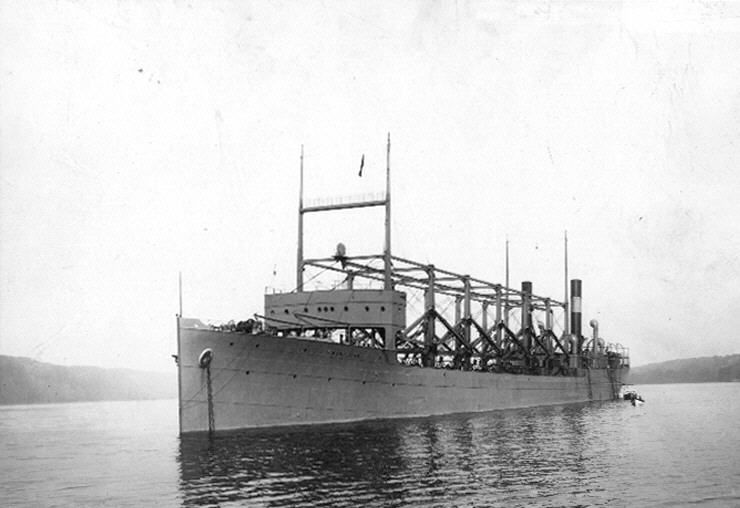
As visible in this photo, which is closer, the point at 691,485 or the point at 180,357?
the point at 691,485

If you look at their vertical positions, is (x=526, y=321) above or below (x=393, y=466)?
above

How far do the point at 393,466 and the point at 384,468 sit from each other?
45 cm

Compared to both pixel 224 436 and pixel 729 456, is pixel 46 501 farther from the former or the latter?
pixel 729 456

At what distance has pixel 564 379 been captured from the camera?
54.4m

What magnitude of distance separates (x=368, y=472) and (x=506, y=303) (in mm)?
37199

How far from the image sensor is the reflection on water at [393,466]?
14812 mm

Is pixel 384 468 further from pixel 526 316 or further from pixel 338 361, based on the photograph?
pixel 526 316

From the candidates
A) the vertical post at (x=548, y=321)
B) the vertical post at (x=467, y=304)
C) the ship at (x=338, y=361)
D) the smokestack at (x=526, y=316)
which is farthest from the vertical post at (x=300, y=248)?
the vertical post at (x=548, y=321)

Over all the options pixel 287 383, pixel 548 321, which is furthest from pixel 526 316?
pixel 287 383

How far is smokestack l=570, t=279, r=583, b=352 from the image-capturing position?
2356 inches

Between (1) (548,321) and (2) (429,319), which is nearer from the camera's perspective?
(2) (429,319)

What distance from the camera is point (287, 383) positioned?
2716 centimetres

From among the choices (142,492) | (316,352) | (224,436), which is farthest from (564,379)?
(142,492)

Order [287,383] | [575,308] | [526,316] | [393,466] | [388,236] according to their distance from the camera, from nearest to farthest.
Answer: [393,466] → [287,383] → [388,236] → [526,316] → [575,308]
